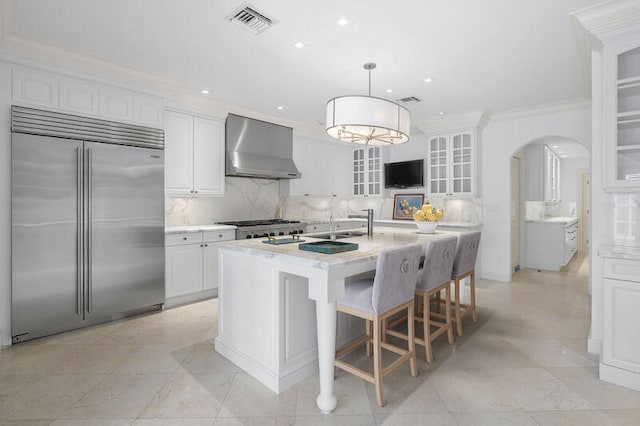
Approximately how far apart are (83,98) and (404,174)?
4.87 m

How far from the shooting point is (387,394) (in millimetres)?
2117

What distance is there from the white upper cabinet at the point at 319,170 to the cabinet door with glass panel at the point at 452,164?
1694 mm

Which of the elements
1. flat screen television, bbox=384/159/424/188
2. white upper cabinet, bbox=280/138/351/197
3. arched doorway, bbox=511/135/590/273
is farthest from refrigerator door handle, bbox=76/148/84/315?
arched doorway, bbox=511/135/590/273

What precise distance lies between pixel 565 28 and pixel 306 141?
387 cm

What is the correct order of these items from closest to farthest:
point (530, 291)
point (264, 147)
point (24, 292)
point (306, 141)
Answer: point (24, 292) < point (530, 291) < point (264, 147) < point (306, 141)

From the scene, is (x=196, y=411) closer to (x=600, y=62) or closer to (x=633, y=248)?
(x=633, y=248)

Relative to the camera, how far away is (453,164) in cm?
544

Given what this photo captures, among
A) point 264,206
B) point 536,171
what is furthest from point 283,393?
point 536,171

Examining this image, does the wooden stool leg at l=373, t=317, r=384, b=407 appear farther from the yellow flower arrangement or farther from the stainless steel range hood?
the stainless steel range hood

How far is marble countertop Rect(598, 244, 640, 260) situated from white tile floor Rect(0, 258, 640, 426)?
85 centimetres

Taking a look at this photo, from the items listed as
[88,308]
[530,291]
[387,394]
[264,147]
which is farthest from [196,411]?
[530,291]

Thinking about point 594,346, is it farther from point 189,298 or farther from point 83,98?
point 83,98

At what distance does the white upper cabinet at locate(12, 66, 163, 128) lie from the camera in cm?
291

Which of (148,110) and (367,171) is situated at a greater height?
(148,110)
